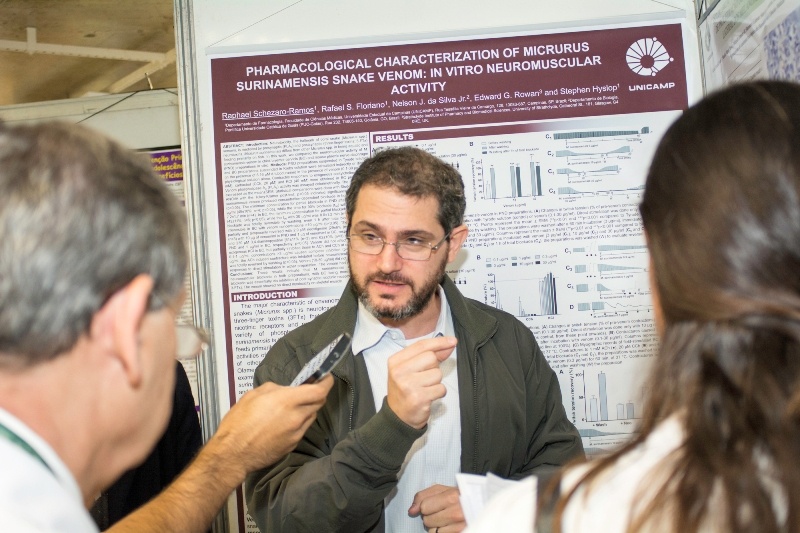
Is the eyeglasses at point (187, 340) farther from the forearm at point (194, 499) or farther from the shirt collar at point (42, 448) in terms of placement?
the forearm at point (194, 499)

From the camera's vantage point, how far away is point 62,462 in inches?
40.8

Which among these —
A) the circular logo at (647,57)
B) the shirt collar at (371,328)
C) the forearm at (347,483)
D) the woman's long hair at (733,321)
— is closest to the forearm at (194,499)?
the forearm at (347,483)

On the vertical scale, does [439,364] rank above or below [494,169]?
below

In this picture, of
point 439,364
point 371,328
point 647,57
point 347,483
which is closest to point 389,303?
point 371,328

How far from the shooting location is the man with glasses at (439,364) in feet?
7.77

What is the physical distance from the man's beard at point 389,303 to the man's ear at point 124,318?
1.46 meters

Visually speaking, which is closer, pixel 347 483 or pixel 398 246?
pixel 347 483

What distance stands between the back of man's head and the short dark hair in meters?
1.51

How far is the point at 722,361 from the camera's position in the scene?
0.98 metres

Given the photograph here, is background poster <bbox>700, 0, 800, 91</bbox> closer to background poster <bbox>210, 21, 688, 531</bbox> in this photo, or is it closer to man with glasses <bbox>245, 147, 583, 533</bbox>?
background poster <bbox>210, 21, 688, 531</bbox>

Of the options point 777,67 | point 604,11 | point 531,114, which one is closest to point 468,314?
point 531,114

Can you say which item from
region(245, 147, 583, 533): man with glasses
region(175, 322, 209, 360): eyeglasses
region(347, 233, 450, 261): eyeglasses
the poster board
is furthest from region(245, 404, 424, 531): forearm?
the poster board

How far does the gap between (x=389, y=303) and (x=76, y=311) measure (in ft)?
5.00

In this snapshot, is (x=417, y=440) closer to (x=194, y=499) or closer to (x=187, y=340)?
(x=194, y=499)
